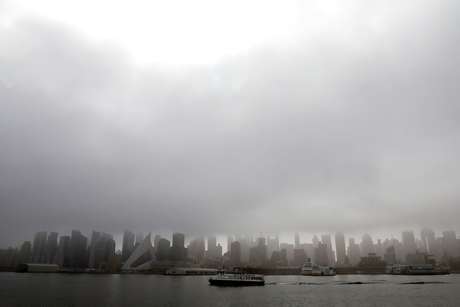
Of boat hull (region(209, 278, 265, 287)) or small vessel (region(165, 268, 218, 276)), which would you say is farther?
small vessel (region(165, 268, 218, 276))

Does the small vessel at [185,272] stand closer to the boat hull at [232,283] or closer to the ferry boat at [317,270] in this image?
the ferry boat at [317,270]

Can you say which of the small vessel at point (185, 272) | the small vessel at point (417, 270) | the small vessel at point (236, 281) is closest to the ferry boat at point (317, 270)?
the small vessel at point (417, 270)

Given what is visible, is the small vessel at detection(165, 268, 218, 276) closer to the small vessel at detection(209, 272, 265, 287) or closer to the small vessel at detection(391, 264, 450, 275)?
the small vessel at detection(391, 264, 450, 275)

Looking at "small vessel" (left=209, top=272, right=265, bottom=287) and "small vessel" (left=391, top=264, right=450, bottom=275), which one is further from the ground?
"small vessel" (left=209, top=272, right=265, bottom=287)

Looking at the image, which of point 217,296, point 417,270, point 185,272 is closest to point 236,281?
point 217,296

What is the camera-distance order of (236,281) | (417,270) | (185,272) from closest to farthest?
1. (236,281)
2. (417,270)
3. (185,272)

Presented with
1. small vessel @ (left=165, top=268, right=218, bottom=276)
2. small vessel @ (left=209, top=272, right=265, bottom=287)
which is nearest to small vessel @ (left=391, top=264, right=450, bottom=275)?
small vessel @ (left=165, top=268, right=218, bottom=276)

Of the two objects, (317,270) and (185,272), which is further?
(185,272)

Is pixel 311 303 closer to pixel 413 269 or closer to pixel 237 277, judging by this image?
pixel 237 277

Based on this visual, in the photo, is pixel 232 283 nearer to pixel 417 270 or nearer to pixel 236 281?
pixel 236 281

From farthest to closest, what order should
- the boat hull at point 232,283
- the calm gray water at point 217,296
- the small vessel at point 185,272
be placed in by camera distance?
the small vessel at point 185,272 < the boat hull at point 232,283 < the calm gray water at point 217,296

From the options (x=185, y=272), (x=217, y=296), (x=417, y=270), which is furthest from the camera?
(x=185, y=272)
